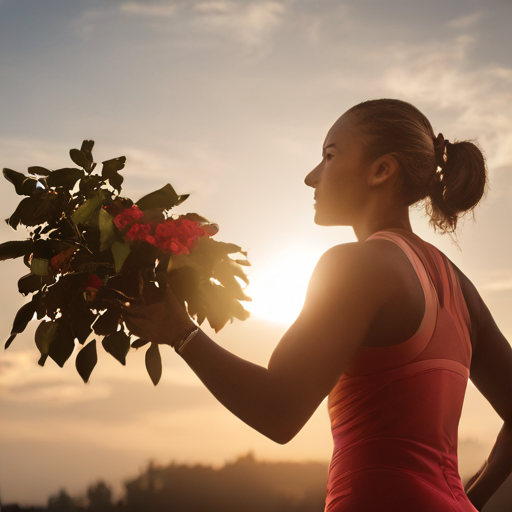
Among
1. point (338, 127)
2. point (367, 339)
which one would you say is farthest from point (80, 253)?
point (338, 127)

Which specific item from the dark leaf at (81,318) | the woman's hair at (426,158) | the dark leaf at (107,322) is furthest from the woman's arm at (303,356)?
the woman's hair at (426,158)

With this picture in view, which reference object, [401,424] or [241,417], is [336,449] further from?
[241,417]

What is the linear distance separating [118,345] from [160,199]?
0.64 meters

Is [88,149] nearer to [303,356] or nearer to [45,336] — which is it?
[45,336]

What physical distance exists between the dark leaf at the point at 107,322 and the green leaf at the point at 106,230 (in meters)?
0.28

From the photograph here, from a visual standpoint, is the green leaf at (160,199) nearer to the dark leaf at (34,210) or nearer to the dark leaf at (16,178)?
the dark leaf at (34,210)

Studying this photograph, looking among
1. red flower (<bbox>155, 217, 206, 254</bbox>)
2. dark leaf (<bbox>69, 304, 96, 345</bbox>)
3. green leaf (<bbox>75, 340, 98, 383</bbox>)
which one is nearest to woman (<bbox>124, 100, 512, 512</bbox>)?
red flower (<bbox>155, 217, 206, 254</bbox>)

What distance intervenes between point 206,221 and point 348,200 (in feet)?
2.18

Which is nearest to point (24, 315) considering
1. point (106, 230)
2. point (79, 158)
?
point (106, 230)

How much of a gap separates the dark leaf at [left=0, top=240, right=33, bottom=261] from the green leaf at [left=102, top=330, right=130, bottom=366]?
1.68 feet

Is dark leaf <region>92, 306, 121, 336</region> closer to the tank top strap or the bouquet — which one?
the bouquet

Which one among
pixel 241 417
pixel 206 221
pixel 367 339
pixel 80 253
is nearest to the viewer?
pixel 241 417

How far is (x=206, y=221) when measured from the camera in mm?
2463

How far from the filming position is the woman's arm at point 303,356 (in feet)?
6.00
